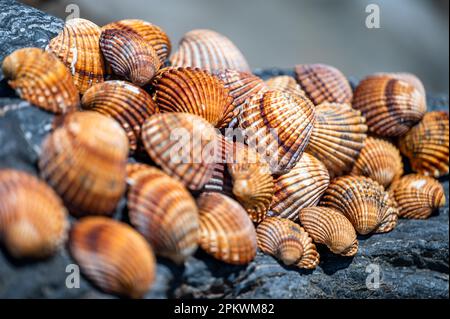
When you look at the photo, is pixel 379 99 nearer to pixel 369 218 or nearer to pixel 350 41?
pixel 369 218

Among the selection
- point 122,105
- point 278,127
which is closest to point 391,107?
point 278,127

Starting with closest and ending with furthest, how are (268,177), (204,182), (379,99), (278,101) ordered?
(204,182), (268,177), (278,101), (379,99)

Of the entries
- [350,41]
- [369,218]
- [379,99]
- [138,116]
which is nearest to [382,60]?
[350,41]

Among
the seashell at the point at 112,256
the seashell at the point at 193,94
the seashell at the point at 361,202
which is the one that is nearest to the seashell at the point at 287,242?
the seashell at the point at 361,202

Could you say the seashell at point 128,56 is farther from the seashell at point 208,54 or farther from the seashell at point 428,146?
the seashell at point 428,146

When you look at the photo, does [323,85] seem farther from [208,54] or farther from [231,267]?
[231,267]

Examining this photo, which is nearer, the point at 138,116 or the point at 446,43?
the point at 138,116

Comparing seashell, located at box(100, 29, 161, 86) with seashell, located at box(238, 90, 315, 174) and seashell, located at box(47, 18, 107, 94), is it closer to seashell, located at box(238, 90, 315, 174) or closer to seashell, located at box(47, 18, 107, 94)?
seashell, located at box(47, 18, 107, 94)
